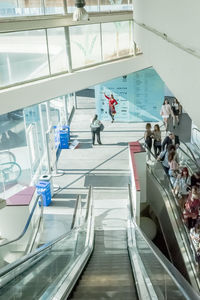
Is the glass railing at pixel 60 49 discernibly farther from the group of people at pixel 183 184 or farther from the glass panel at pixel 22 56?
the group of people at pixel 183 184

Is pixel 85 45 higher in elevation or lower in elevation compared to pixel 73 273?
higher

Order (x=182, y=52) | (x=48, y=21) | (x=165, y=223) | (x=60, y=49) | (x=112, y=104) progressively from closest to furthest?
(x=182, y=52), (x=165, y=223), (x=48, y=21), (x=60, y=49), (x=112, y=104)

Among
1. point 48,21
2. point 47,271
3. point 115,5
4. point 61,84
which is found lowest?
point 47,271

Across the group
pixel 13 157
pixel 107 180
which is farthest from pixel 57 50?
pixel 13 157

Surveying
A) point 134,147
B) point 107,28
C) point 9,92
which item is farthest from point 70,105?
point 9,92

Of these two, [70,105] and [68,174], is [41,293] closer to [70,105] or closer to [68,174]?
[68,174]

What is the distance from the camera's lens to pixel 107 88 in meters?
18.1

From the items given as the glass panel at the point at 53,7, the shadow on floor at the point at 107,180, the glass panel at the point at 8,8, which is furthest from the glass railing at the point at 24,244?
the glass panel at the point at 53,7

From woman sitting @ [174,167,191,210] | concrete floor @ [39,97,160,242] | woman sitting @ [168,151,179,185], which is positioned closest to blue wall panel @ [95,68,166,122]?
concrete floor @ [39,97,160,242]

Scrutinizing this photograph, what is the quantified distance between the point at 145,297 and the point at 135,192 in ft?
17.6

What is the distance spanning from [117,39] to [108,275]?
1071 centimetres

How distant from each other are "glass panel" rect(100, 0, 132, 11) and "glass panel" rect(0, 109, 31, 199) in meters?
5.17

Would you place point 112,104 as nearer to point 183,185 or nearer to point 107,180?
point 107,180

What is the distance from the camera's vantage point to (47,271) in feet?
17.2
